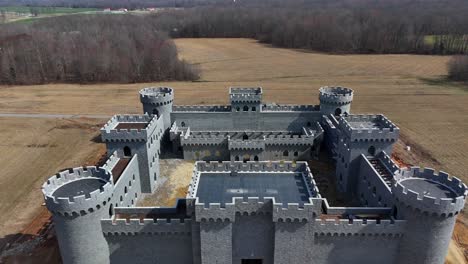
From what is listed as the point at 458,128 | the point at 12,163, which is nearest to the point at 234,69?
the point at 458,128

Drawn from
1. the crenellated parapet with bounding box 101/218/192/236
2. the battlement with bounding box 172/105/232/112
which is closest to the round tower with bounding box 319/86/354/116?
the battlement with bounding box 172/105/232/112

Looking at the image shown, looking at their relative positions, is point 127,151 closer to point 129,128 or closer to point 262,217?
point 129,128

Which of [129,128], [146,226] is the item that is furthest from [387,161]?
[129,128]

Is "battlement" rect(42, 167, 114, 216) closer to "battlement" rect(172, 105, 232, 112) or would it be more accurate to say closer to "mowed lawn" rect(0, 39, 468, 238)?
"mowed lawn" rect(0, 39, 468, 238)

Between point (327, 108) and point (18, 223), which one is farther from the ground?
point (327, 108)

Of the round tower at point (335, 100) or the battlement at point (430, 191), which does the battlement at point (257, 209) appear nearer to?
the battlement at point (430, 191)

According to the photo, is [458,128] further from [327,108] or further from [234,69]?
[234,69]

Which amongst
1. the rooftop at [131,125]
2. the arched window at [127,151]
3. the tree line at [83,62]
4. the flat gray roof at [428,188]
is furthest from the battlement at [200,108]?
the tree line at [83,62]
